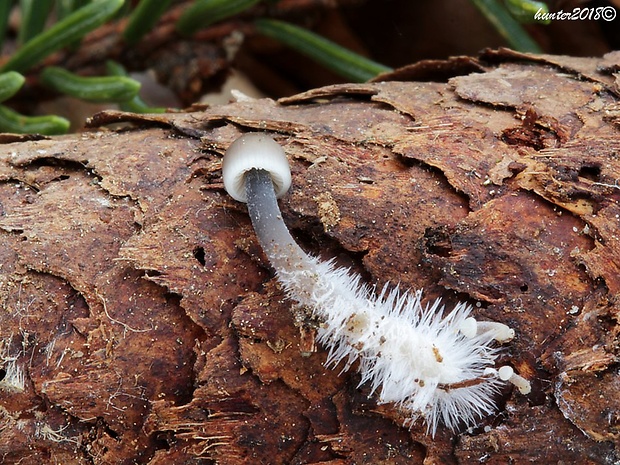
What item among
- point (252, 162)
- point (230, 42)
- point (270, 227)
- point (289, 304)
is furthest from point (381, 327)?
point (230, 42)

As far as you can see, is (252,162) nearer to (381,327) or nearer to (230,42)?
(381,327)

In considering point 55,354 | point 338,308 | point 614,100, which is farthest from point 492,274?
A: point 55,354

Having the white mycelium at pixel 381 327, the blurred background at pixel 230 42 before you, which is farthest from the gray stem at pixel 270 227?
the blurred background at pixel 230 42

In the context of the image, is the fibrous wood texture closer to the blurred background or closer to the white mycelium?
the white mycelium

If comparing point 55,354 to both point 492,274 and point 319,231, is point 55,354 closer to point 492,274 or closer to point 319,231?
point 319,231

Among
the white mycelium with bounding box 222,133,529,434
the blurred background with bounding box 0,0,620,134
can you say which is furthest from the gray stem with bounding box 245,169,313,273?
the blurred background with bounding box 0,0,620,134

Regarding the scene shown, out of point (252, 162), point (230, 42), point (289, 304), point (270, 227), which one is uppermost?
point (230, 42)

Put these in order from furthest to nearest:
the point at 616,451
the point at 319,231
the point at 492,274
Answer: the point at 319,231
the point at 492,274
the point at 616,451
